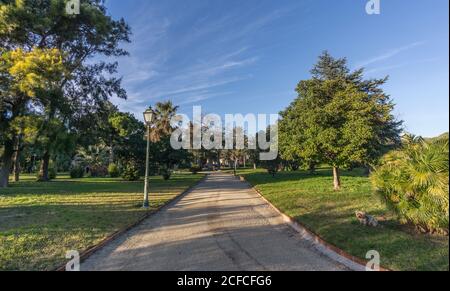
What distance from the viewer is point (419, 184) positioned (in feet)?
21.5

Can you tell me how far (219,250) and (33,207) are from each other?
10238mm

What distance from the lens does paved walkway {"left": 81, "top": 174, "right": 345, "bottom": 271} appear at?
5.36 metres

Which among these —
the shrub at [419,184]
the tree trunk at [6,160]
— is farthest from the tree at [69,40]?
the shrub at [419,184]

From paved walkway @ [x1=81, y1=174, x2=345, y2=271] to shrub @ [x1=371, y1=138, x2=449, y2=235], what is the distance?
262 cm

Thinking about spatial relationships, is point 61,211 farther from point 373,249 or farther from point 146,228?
point 373,249

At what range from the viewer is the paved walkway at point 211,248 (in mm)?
5363

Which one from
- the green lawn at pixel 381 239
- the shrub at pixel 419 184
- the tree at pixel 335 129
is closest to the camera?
the green lawn at pixel 381 239

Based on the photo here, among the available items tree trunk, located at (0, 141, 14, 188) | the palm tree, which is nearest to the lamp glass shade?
tree trunk, located at (0, 141, 14, 188)

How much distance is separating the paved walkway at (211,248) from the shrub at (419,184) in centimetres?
262

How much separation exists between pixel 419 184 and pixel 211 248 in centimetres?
502

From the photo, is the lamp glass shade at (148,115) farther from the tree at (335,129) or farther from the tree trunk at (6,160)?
the tree trunk at (6,160)

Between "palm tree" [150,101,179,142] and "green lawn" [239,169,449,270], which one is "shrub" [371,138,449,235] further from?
"palm tree" [150,101,179,142]
